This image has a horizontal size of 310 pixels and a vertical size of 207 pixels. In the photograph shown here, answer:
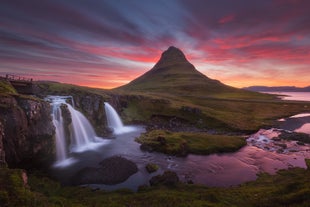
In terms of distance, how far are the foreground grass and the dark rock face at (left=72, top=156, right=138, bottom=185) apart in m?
3.11

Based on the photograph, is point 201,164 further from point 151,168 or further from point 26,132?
point 26,132

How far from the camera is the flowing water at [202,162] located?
30156 millimetres

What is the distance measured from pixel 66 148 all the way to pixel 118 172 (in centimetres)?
1603

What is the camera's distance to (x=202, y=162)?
38.1 m

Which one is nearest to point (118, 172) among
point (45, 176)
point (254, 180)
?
point (45, 176)

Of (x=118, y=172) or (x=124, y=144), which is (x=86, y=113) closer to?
(x=124, y=144)

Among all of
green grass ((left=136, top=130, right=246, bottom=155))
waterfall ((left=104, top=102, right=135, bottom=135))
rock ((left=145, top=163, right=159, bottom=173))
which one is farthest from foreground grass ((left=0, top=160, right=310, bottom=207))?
waterfall ((left=104, top=102, right=135, bottom=135))

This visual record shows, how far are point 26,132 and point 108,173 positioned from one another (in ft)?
51.2

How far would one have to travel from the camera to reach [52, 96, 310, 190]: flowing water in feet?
98.9

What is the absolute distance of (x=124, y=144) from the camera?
161 ft

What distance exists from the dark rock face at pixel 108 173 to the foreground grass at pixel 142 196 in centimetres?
311

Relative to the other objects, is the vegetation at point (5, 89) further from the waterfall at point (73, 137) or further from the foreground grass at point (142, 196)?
the foreground grass at point (142, 196)

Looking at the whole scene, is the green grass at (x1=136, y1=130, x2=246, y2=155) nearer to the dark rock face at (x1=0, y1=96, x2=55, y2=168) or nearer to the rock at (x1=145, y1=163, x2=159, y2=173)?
the rock at (x1=145, y1=163, x2=159, y2=173)

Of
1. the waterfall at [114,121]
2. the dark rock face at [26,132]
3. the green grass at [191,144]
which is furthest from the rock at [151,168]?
the waterfall at [114,121]
